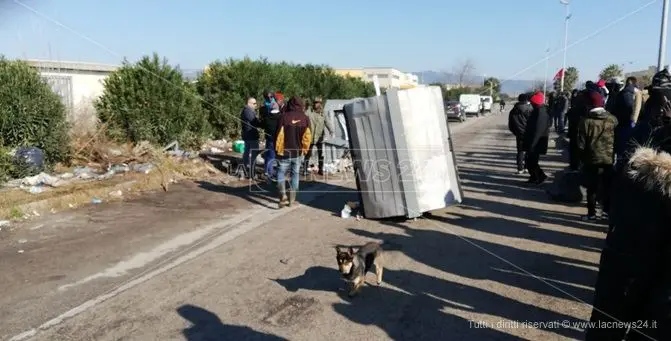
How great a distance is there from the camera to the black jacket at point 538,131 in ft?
34.8

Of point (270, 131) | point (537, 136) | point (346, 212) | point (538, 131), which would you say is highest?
point (270, 131)

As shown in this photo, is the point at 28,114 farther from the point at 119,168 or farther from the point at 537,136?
the point at 537,136

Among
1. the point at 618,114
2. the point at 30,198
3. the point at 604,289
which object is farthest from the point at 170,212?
the point at 618,114

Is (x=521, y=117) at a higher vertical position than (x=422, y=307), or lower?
higher

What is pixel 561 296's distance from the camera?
4.83 meters

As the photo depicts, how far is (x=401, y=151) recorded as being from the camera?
289 inches

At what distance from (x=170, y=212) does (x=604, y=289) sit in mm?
7251

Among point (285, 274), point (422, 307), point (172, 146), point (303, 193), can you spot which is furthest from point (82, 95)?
point (422, 307)

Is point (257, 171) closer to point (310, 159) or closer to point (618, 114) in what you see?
point (310, 159)

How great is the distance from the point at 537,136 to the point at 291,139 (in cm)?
538

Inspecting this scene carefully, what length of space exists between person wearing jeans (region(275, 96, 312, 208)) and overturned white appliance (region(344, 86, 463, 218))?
4.26 ft

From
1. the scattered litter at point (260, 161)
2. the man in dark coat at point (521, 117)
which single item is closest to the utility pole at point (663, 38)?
the man in dark coat at point (521, 117)

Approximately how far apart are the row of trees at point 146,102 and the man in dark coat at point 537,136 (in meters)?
8.51

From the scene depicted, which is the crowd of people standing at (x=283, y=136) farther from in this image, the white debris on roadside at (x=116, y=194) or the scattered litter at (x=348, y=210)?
the white debris on roadside at (x=116, y=194)
